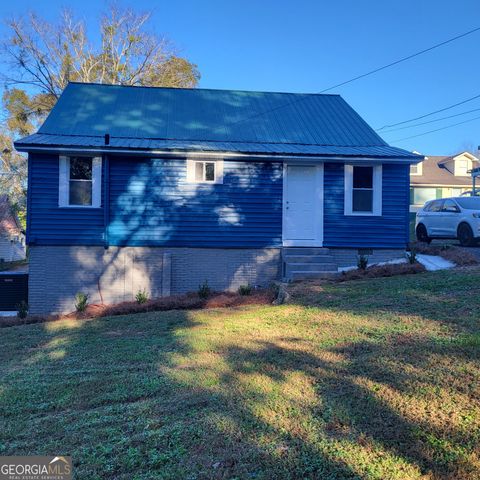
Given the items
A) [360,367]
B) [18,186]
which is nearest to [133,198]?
[360,367]

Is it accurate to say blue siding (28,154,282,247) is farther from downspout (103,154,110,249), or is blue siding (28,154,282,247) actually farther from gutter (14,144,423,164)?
gutter (14,144,423,164)

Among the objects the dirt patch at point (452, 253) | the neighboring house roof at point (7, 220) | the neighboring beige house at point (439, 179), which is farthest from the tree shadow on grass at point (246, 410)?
the neighboring house roof at point (7, 220)

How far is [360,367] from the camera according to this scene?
4605 mm

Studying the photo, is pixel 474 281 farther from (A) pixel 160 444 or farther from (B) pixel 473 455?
(A) pixel 160 444

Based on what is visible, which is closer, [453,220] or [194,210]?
[194,210]

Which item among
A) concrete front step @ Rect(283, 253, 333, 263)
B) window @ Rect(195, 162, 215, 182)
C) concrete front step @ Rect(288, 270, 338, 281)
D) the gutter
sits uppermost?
the gutter

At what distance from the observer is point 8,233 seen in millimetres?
34844

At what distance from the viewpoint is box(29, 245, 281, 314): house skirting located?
38.3 feet

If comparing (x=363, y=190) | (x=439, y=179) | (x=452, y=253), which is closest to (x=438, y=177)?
(x=439, y=179)

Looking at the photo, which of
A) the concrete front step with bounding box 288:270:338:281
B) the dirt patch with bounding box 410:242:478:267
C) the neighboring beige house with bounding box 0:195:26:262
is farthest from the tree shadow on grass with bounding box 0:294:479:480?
the neighboring beige house with bounding box 0:195:26:262

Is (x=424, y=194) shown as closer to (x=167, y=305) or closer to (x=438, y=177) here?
(x=438, y=177)

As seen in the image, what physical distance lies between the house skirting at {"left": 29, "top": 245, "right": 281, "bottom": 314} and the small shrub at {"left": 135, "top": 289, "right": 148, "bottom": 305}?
0.11 meters

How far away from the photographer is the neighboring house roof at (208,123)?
12086 mm

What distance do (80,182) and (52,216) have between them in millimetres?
1108
